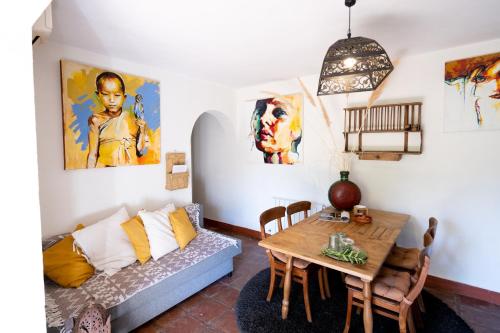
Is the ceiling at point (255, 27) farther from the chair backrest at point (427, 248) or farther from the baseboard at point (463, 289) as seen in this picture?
the baseboard at point (463, 289)

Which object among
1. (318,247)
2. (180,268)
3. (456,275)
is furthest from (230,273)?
(456,275)

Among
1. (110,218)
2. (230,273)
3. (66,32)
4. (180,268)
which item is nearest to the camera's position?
(66,32)

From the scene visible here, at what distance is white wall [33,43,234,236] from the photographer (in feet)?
7.25

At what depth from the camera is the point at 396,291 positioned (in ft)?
5.62

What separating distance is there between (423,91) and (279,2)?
1.95 m

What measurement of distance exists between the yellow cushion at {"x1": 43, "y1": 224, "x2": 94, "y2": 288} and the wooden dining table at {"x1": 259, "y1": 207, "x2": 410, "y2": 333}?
1.49 m

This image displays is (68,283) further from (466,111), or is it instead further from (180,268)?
(466,111)

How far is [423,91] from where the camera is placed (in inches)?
105

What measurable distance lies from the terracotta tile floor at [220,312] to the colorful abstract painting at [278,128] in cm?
178

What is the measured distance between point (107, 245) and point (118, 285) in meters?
0.43

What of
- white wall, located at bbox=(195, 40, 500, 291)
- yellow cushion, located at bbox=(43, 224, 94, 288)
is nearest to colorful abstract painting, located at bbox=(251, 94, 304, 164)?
white wall, located at bbox=(195, 40, 500, 291)

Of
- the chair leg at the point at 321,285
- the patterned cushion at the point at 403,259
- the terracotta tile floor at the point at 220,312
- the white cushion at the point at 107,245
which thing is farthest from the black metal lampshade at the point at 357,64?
the white cushion at the point at 107,245

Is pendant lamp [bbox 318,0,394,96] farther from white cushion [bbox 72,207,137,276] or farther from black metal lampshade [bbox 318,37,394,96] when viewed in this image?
white cushion [bbox 72,207,137,276]

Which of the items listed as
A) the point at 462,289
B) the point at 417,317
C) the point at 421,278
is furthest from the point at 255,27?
the point at 462,289
